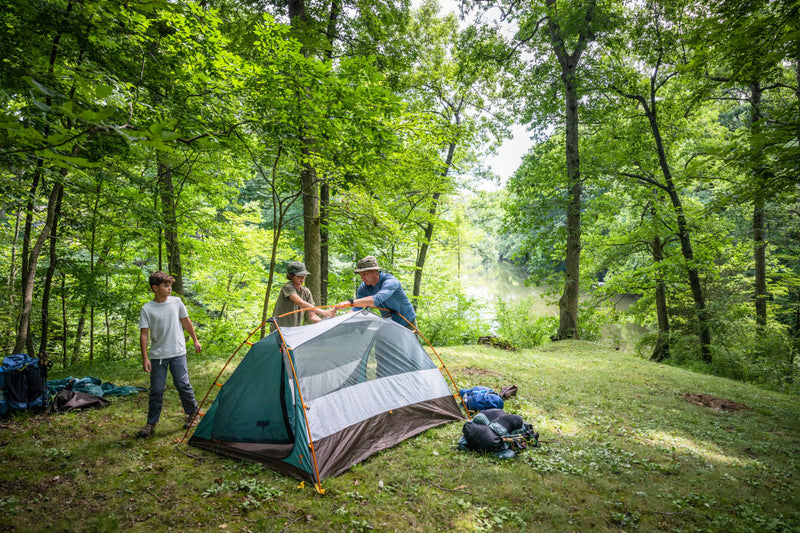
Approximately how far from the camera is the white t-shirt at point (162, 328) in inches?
150

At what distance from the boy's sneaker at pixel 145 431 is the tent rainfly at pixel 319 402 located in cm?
54

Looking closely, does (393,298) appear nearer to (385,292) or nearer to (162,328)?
(385,292)

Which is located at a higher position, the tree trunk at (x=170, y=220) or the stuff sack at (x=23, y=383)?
the tree trunk at (x=170, y=220)

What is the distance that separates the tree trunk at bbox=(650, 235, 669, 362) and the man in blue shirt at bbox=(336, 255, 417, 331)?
880cm

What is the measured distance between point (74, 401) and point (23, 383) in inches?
21.3

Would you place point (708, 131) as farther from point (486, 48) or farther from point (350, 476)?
point (350, 476)

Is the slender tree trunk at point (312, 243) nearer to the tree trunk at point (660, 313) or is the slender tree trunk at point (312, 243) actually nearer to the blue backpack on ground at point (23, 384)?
the blue backpack on ground at point (23, 384)

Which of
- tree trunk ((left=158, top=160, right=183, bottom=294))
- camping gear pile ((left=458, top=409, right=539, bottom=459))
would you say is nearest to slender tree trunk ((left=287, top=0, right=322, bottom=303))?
tree trunk ((left=158, top=160, right=183, bottom=294))

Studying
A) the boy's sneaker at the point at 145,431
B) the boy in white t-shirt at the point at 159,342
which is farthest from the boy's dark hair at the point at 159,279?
the boy's sneaker at the point at 145,431

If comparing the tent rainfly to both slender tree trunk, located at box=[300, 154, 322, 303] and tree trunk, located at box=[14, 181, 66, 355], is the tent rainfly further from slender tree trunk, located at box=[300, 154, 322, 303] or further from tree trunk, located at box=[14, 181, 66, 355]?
slender tree trunk, located at box=[300, 154, 322, 303]

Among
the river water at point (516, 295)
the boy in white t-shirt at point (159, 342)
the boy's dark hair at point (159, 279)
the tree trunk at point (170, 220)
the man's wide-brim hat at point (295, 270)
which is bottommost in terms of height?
the river water at point (516, 295)

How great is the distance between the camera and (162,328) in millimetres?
3854

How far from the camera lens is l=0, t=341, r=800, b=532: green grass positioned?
2.65 metres

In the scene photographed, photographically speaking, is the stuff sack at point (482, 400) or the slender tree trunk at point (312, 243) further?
the slender tree trunk at point (312, 243)
